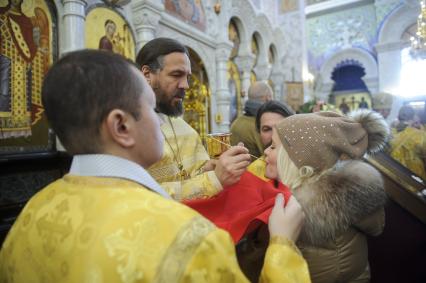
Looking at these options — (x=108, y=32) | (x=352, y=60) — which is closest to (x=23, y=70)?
(x=108, y=32)

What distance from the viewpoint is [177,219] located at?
0.62 metres

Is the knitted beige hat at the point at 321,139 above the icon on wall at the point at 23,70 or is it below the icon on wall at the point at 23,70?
below

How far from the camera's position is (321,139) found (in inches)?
50.6

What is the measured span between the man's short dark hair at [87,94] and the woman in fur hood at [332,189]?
0.83 metres

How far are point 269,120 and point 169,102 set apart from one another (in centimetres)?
104

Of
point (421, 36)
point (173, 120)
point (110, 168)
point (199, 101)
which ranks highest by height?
point (421, 36)

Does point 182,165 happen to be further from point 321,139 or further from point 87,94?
point 87,94

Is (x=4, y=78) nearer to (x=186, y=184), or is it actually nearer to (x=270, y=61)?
(x=186, y=184)

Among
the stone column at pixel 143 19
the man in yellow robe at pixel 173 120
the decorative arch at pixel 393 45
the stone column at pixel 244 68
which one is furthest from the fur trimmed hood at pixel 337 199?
the decorative arch at pixel 393 45

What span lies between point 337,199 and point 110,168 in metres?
0.92

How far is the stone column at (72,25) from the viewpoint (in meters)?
3.73

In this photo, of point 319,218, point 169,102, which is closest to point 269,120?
point 169,102

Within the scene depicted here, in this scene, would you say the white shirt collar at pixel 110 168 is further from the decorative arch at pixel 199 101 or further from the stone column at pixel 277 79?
the stone column at pixel 277 79

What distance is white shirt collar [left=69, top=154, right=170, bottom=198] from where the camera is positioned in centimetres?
71
